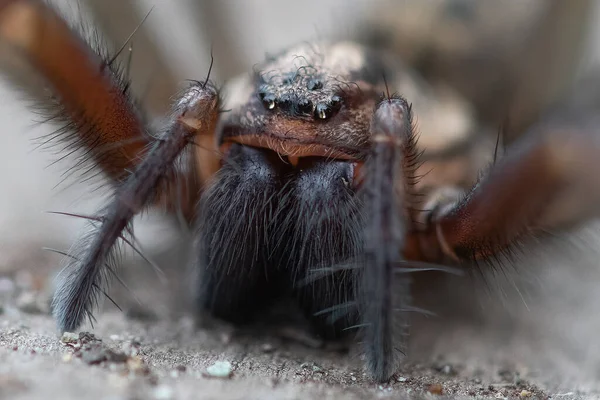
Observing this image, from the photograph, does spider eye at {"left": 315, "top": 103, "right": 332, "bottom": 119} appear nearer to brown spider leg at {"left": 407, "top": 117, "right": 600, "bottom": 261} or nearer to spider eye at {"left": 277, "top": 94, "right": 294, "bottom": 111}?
spider eye at {"left": 277, "top": 94, "right": 294, "bottom": 111}

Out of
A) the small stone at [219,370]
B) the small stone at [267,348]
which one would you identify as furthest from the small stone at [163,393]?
the small stone at [267,348]

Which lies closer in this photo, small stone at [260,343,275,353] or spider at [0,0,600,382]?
spider at [0,0,600,382]

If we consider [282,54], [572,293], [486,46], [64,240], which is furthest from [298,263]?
[486,46]

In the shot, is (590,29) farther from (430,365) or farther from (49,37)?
(49,37)

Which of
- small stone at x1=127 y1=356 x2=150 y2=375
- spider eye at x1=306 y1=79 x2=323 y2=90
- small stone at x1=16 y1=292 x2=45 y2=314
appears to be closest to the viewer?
small stone at x1=127 y1=356 x2=150 y2=375

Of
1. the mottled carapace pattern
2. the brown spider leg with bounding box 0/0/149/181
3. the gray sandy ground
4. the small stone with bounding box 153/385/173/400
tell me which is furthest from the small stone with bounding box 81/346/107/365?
the mottled carapace pattern

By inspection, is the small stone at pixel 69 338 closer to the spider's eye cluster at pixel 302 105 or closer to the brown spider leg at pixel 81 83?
the brown spider leg at pixel 81 83
